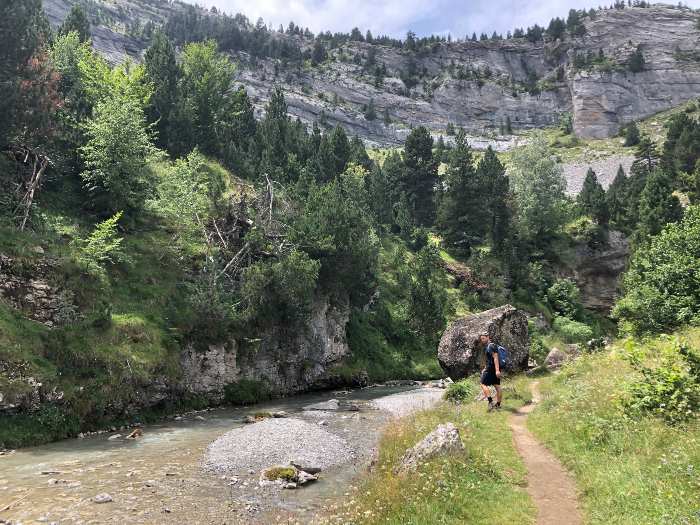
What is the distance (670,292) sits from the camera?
28719mm

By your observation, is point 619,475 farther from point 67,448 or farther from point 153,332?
point 153,332

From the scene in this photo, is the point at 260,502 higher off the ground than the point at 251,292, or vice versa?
the point at 251,292

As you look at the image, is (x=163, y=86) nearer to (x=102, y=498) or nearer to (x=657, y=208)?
(x=102, y=498)

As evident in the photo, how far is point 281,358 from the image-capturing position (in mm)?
40031

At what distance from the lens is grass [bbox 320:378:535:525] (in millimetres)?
10227

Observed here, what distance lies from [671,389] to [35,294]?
103 feet

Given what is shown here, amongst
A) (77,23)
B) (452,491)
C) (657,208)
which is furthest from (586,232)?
(77,23)

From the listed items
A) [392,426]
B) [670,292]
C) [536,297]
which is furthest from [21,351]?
[536,297]

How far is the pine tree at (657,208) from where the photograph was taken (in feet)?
193

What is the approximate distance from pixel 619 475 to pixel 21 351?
2665 centimetres

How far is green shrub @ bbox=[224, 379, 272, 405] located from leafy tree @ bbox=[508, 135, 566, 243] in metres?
55.7

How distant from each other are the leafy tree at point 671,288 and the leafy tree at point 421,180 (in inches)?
2347

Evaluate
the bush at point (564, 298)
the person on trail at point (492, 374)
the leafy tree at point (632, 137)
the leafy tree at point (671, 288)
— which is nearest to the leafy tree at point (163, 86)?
the person on trail at point (492, 374)

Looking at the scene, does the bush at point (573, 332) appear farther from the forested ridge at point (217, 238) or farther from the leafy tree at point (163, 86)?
the leafy tree at point (163, 86)
